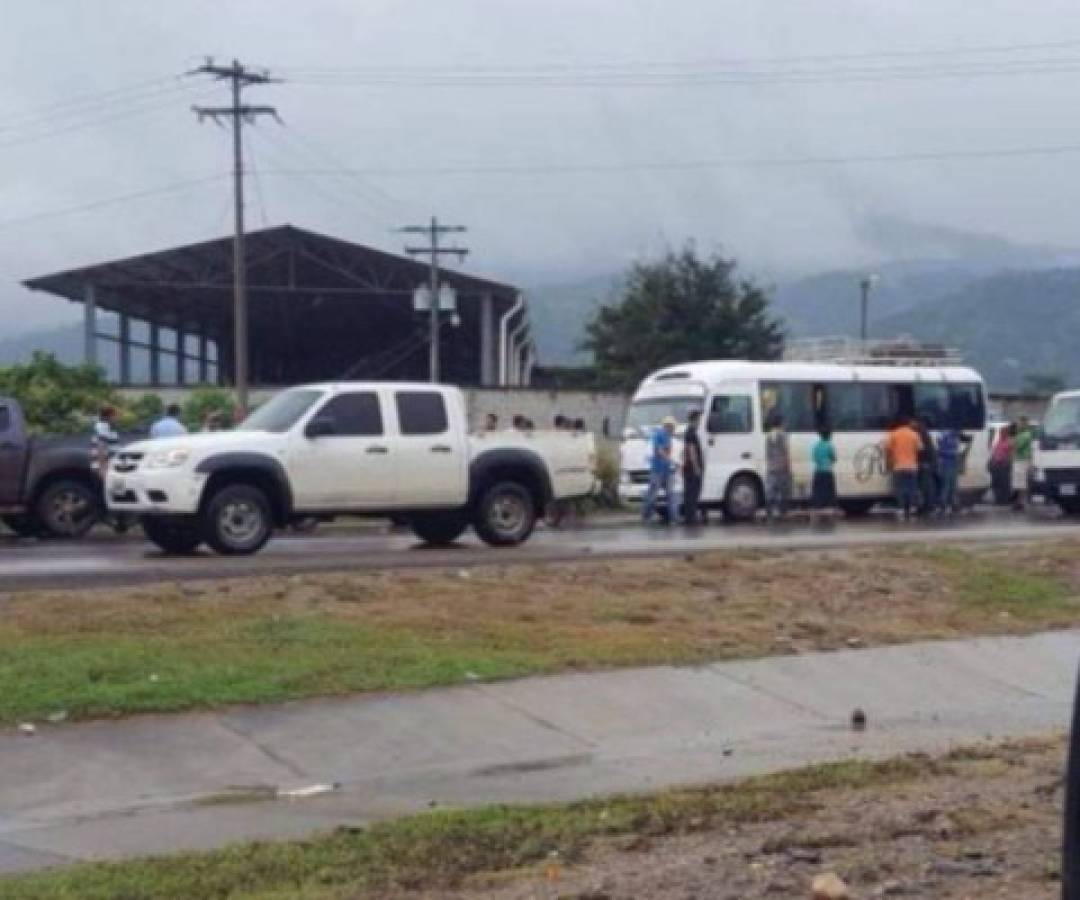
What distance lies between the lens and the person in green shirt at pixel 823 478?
127ft

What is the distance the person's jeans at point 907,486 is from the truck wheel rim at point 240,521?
1611 centimetres

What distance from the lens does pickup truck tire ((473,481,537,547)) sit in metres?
27.2

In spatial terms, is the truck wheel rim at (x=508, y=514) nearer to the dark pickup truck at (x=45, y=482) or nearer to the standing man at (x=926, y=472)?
the dark pickup truck at (x=45, y=482)

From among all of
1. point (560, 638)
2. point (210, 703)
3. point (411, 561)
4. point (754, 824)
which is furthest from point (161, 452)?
point (754, 824)

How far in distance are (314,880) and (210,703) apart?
210 inches

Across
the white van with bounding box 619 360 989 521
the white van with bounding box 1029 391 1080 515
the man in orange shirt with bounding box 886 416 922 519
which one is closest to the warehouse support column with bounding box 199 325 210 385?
the white van with bounding box 619 360 989 521

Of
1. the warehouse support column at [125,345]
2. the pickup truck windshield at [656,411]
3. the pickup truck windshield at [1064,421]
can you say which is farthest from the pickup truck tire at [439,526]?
the warehouse support column at [125,345]

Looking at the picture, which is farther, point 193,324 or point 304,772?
point 193,324

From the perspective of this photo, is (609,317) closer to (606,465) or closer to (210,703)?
(606,465)

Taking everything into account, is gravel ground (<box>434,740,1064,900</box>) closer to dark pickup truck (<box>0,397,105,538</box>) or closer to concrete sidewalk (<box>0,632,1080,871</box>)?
concrete sidewalk (<box>0,632,1080,871</box>)

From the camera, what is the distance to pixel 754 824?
10.6 metres

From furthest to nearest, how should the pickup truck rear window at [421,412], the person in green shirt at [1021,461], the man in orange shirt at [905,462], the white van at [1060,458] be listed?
the person in green shirt at [1021,461]
the white van at [1060,458]
the man in orange shirt at [905,462]
the pickup truck rear window at [421,412]

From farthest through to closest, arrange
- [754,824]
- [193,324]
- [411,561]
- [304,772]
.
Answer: [193,324], [411,561], [304,772], [754,824]

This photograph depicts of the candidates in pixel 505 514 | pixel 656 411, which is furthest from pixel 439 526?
pixel 656 411
